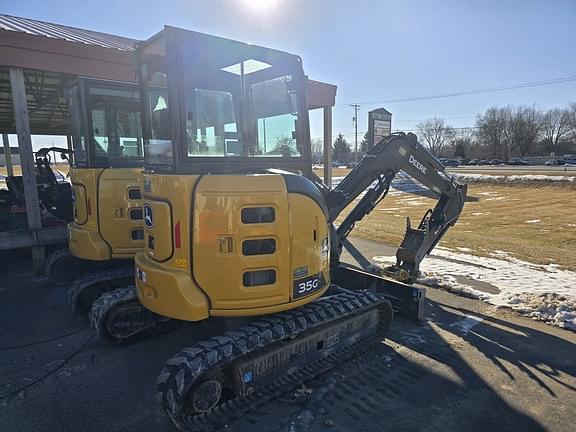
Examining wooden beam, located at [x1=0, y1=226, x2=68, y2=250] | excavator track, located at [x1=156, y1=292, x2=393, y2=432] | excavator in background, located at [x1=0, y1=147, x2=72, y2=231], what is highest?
excavator in background, located at [x1=0, y1=147, x2=72, y2=231]

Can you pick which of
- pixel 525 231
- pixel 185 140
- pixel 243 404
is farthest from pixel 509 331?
pixel 525 231

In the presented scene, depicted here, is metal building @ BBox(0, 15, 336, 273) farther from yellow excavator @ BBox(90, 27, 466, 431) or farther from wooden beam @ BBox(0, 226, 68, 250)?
yellow excavator @ BBox(90, 27, 466, 431)

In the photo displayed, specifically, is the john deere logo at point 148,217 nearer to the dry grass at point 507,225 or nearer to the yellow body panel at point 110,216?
the yellow body panel at point 110,216

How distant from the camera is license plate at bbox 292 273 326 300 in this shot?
3.64 m

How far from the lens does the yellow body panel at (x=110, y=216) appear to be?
19.0 feet

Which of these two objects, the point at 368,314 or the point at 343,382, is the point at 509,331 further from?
the point at 343,382

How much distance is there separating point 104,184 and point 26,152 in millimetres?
2924

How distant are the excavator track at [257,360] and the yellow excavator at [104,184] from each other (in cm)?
280

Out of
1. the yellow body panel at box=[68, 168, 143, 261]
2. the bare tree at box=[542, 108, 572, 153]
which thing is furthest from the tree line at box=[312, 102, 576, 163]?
the yellow body panel at box=[68, 168, 143, 261]

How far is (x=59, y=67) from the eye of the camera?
745cm

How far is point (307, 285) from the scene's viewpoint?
374 centimetres

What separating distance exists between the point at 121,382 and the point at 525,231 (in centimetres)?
1168

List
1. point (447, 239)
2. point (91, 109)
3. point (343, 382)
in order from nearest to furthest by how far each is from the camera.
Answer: point (343, 382)
point (91, 109)
point (447, 239)

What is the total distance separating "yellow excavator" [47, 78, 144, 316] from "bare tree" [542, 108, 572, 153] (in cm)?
10145
